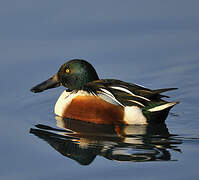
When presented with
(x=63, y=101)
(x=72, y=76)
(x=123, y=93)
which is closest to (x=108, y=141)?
(x=123, y=93)

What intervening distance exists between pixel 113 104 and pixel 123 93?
0.80ft

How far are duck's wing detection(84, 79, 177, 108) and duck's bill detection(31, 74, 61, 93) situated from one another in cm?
84

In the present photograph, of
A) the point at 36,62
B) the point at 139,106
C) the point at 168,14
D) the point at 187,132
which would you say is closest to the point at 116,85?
the point at 139,106

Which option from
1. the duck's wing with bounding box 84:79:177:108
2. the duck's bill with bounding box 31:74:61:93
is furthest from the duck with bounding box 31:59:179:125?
the duck's bill with bounding box 31:74:61:93

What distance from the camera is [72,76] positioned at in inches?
437

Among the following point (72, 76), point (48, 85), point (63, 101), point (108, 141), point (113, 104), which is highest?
point (72, 76)

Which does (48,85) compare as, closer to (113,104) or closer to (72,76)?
(72,76)

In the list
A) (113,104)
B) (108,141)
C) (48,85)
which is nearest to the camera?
(108,141)

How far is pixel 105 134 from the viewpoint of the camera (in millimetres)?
9969

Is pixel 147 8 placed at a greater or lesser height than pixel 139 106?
greater

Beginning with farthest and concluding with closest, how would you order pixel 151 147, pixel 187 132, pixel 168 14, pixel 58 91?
pixel 168 14 < pixel 58 91 < pixel 187 132 < pixel 151 147

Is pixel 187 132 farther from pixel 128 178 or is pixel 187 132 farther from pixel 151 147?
pixel 128 178

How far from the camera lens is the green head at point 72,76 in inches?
433

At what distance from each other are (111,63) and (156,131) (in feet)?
8.69
